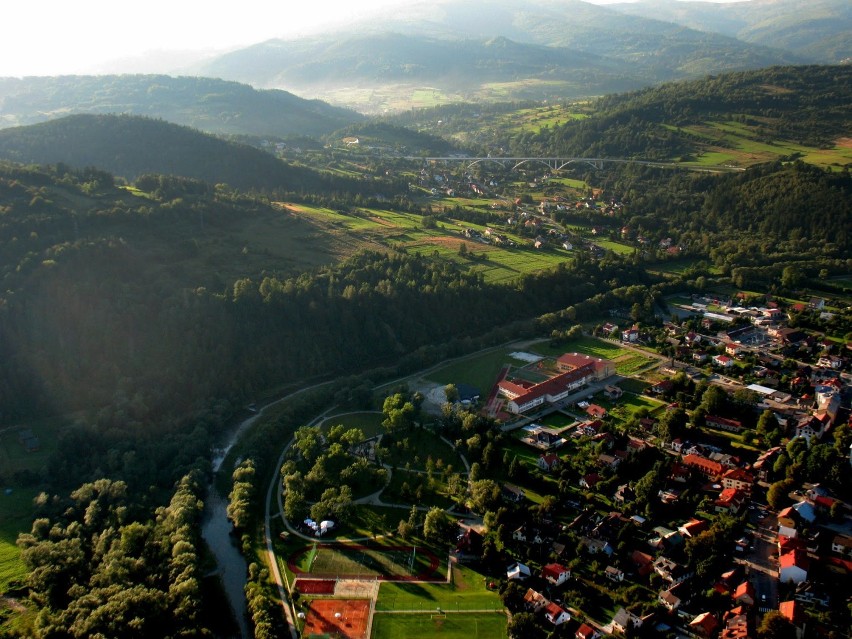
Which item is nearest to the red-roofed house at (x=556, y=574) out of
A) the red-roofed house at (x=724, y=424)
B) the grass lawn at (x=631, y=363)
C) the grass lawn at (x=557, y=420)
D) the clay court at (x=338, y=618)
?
the clay court at (x=338, y=618)

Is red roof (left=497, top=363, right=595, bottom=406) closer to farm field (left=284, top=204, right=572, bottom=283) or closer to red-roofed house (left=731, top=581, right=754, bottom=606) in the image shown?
farm field (left=284, top=204, right=572, bottom=283)

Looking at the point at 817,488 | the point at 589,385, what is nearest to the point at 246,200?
the point at 589,385

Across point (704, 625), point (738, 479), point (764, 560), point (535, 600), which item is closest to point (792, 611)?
point (704, 625)

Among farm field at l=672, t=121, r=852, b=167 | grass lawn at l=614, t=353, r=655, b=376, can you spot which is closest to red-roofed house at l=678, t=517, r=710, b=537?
grass lawn at l=614, t=353, r=655, b=376

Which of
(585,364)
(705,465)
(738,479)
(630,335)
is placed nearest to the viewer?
(738,479)

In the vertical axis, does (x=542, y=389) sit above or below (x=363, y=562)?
above

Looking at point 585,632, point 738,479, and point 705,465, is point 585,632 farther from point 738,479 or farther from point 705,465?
point 705,465

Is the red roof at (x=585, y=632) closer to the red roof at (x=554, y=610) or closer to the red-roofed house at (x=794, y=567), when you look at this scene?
the red roof at (x=554, y=610)
